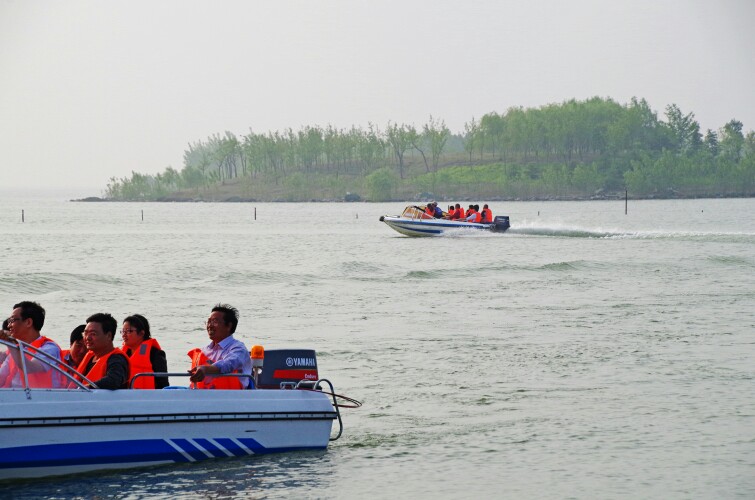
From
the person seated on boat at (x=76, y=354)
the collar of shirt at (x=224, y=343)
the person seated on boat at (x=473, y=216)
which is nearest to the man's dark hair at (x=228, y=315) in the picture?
the collar of shirt at (x=224, y=343)

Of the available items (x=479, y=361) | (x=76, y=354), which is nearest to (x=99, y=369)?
(x=76, y=354)

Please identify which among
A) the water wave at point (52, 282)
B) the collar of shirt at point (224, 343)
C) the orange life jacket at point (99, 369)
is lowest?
the water wave at point (52, 282)

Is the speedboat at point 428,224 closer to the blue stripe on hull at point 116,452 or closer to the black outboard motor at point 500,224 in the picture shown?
the black outboard motor at point 500,224

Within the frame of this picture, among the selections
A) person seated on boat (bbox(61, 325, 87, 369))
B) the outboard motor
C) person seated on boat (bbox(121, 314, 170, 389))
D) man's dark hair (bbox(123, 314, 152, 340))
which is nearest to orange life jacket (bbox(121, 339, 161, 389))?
person seated on boat (bbox(121, 314, 170, 389))

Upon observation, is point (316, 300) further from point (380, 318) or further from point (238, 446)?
point (238, 446)

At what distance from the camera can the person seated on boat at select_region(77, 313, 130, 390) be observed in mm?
10492

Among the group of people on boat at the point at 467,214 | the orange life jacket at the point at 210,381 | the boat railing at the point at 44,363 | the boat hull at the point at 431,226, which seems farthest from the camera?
the group of people on boat at the point at 467,214

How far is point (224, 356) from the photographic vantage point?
1127cm

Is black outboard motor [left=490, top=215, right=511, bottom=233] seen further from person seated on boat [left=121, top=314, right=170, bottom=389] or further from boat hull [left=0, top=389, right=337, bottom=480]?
person seated on boat [left=121, top=314, right=170, bottom=389]

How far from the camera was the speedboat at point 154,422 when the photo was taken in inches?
396

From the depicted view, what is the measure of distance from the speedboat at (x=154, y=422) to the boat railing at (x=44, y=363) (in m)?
0.01

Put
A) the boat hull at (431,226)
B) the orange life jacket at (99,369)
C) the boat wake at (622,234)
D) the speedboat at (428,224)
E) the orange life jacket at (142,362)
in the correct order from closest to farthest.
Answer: the orange life jacket at (99,369), the orange life jacket at (142,362), the speedboat at (428,224), the boat hull at (431,226), the boat wake at (622,234)

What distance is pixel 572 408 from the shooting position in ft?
48.6

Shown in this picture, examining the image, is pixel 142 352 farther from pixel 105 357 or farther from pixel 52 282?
pixel 52 282
